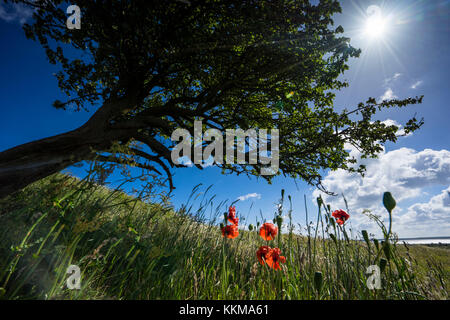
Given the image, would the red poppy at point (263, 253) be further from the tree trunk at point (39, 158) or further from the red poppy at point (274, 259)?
the tree trunk at point (39, 158)

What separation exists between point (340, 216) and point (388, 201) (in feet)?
4.92

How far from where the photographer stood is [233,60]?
5840 millimetres

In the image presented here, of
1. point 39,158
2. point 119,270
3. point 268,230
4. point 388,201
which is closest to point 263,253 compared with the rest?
point 268,230

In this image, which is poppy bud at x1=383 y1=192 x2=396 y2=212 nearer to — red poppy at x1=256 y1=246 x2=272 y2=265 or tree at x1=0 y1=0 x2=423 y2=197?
red poppy at x1=256 y1=246 x2=272 y2=265

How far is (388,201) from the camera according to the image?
1436 mm

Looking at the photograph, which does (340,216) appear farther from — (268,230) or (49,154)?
(49,154)

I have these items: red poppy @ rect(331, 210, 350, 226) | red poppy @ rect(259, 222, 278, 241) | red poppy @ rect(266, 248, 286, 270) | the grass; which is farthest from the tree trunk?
red poppy @ rect(331, 210, 350, 226)

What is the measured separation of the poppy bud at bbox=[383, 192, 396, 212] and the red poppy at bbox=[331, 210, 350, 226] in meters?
1.44

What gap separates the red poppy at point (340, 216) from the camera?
2750 millimetres

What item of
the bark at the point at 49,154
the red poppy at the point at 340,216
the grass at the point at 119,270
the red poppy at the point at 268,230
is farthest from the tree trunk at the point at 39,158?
the red poppy at the point at 340,216

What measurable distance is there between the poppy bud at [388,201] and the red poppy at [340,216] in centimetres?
144
